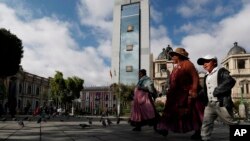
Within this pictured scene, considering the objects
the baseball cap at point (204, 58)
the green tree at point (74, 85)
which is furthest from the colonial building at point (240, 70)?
the baseball cap at point (204, 58)

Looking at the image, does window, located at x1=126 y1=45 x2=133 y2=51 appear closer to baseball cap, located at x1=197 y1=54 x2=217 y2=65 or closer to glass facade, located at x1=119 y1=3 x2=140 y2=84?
glass facade, located at x1=119 y1=3 x2=140 y2=84

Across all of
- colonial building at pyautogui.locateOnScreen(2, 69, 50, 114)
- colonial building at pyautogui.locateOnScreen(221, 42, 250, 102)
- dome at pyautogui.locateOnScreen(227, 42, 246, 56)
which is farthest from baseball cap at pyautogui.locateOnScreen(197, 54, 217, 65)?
dome at pyautogui.locateOnScreen(227, 42, 246, 56)

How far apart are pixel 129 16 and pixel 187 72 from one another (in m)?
56.1

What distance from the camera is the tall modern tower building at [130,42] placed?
5903 centimetres

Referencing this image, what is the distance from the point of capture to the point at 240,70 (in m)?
63.3

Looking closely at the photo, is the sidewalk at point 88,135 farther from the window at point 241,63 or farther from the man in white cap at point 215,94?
the window at point 241,63

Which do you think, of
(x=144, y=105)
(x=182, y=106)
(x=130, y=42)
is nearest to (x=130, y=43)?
(x=130, y=42)

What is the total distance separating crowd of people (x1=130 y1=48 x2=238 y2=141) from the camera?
493 cm

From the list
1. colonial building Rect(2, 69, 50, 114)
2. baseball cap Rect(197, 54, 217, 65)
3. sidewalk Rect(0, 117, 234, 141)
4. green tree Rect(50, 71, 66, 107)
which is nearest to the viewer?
baseball cap Rect(197, 54, 217, 65)

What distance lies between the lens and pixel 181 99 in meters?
6.58

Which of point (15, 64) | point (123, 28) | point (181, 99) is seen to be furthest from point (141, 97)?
point (123, 28)

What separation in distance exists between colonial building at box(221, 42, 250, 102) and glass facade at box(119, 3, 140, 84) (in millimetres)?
20265

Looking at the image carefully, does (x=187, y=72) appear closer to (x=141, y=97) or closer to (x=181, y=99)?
(x=181, y=99)

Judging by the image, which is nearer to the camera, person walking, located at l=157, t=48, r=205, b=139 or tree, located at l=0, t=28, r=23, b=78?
person walking, located at l=157, t=48, r=205, b=139
